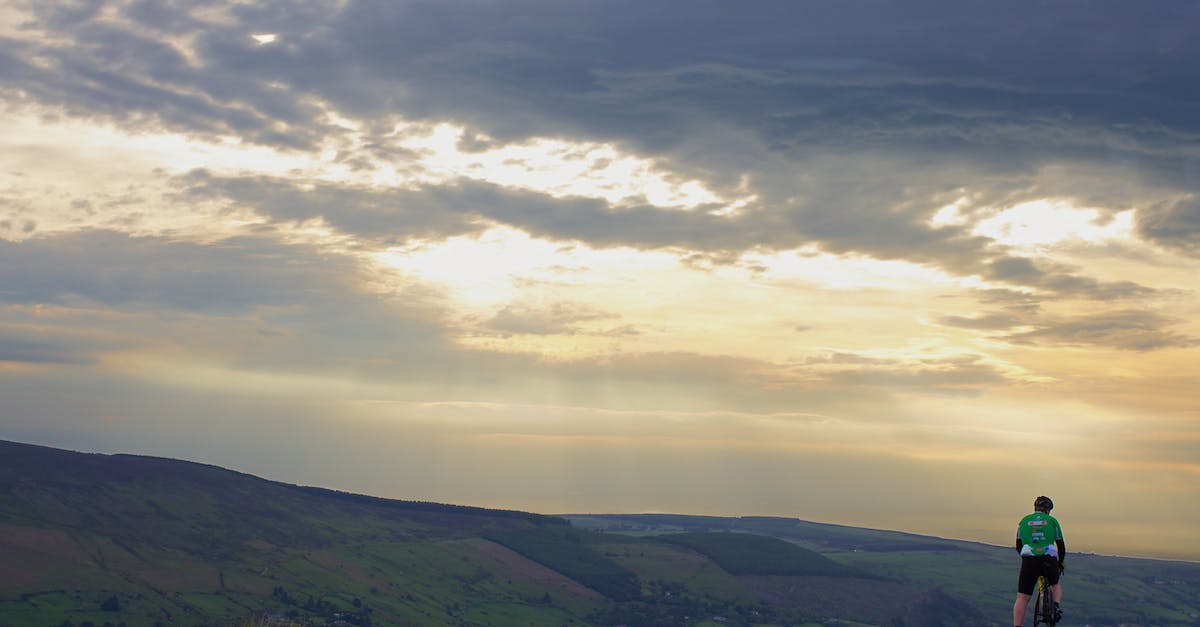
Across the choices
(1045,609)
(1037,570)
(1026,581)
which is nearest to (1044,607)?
(1045,609)

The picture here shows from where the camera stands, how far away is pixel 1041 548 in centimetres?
2895

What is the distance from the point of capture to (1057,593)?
2966 cm

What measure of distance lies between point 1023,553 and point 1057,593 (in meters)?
1.69

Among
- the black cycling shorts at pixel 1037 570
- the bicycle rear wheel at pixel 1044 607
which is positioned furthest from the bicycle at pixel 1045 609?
the black cycling shorts at pixel 1037 570

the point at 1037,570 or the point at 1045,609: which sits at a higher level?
the point at 1037,570

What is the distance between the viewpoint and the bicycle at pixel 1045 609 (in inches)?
1091

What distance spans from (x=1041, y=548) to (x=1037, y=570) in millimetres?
742

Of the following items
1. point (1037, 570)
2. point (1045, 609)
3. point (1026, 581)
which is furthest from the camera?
point (1026, 581)

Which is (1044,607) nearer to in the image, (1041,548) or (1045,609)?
(1045,609)

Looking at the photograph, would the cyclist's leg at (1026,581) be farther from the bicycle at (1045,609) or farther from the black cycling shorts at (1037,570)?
the bicycle at (1045,609)

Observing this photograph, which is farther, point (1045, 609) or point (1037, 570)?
point (1037, 570)

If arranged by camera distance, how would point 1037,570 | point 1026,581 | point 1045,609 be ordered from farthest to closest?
1. point 1026,581
2. point 1037,570
3. point 1045,609

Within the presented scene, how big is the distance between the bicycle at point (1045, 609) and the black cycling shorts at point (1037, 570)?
0.21 metres

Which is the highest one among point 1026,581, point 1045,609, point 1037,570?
point 1037,570
